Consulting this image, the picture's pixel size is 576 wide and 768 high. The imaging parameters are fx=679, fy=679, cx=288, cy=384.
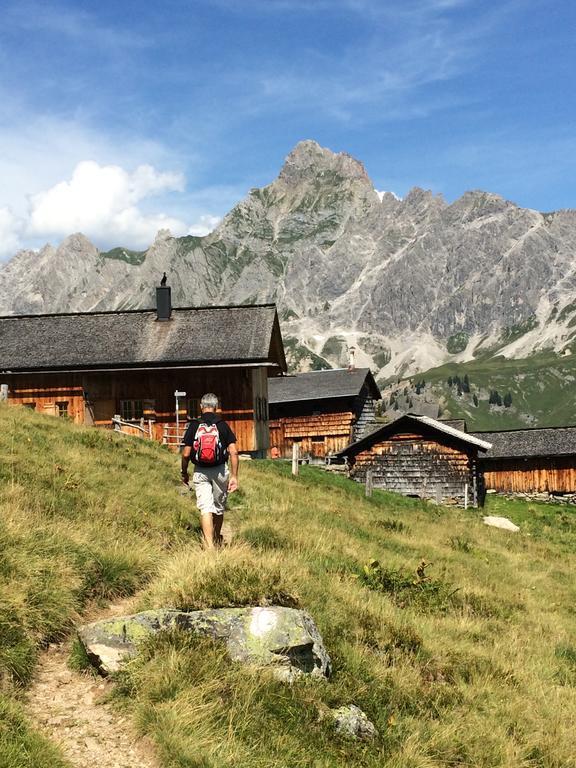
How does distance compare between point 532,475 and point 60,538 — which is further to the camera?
point 532,475

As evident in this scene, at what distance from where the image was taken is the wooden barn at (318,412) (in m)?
51.7

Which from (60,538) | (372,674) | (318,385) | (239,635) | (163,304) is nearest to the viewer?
(239,635)

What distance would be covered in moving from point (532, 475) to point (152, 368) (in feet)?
103

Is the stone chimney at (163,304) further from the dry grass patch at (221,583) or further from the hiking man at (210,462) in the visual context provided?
the dry grass patch at (221,583)

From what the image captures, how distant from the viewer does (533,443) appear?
51.3 meters

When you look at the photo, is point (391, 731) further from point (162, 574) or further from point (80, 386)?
point (80, 386)

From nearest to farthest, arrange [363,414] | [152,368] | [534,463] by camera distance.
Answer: [152,368] → [534,463] → [363,414]

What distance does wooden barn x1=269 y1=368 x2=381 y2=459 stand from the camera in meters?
51.7

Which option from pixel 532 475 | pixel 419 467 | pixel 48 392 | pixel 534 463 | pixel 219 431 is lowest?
pixel 532 475

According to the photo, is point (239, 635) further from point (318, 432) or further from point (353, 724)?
point (318, 432)

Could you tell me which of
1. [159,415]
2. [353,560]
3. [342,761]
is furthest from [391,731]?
[159,415]

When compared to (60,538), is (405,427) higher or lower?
higher

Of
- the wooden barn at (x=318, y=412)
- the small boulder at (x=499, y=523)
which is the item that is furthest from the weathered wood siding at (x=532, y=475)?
the small boulder at (x=499, y=523)

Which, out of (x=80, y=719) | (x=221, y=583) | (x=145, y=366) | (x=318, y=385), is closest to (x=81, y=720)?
(x=80, y=719)
